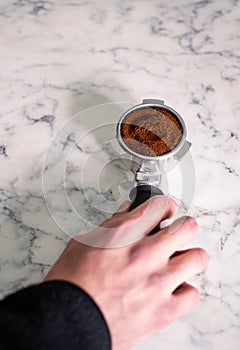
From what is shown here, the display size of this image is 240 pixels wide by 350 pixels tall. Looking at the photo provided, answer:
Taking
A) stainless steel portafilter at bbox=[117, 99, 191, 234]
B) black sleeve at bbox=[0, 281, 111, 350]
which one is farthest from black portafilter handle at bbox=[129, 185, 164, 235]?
black sleeve at bbox=[0, 281, 111, 350]

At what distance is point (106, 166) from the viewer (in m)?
0.81

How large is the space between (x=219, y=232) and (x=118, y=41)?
1.22 ft

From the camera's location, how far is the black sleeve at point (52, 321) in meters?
0.53

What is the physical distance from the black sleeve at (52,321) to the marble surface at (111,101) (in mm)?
187

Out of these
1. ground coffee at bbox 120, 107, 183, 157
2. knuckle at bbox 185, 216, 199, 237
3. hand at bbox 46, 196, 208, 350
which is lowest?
hand at bbox 46, 196, 208, 350

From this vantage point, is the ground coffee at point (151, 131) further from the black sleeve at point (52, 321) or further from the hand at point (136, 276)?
the black sleeve at point (52, 321)

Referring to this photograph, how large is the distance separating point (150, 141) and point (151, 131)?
0.02 metres

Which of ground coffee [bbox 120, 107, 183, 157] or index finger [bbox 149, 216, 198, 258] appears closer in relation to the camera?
index finger [bbox 149, 216, 198, 258]

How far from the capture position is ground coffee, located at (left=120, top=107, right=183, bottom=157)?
0.74 metres

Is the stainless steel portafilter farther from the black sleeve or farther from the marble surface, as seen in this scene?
the black sleeve

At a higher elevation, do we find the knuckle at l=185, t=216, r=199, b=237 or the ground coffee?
the ground coffee

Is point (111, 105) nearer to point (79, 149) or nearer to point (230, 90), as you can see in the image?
point (79, 149)

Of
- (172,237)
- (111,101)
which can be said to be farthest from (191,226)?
(111,101)

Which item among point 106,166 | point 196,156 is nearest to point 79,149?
point 106,166
